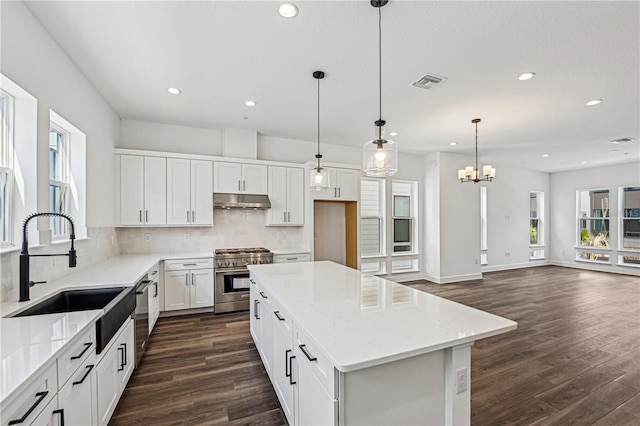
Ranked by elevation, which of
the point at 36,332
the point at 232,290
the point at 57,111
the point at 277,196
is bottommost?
the point at 232,290

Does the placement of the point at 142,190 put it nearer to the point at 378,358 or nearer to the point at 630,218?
the point at 378,358

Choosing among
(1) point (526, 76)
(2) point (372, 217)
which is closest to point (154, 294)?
(2) point (372, 217)

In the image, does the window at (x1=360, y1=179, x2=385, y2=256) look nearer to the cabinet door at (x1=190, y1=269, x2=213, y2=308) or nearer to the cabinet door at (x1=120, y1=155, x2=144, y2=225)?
the cabinet door at (x1=190, y1=269, x2=213, y2=308)

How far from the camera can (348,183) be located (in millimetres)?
5227

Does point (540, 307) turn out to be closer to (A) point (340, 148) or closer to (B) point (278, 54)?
(A) point (340, 148)

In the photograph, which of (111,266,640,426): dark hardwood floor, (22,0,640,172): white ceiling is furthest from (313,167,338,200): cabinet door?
(111,266,640,426): dark hardwood floor

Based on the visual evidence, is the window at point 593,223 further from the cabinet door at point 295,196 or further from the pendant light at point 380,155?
the pendant light at point 380,155

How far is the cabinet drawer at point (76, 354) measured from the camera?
1317mm

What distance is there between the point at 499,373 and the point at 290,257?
3.06 m

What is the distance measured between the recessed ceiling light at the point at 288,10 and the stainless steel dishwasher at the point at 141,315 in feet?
8.57

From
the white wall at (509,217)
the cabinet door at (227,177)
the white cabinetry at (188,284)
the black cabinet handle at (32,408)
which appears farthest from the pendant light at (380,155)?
the white wall at (509,217)

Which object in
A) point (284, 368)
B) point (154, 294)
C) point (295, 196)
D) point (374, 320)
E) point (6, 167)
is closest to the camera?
point (374, 320)

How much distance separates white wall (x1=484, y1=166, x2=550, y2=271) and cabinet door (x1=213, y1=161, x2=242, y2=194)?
6.41m

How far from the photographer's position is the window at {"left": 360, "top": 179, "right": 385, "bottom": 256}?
6117 mm
